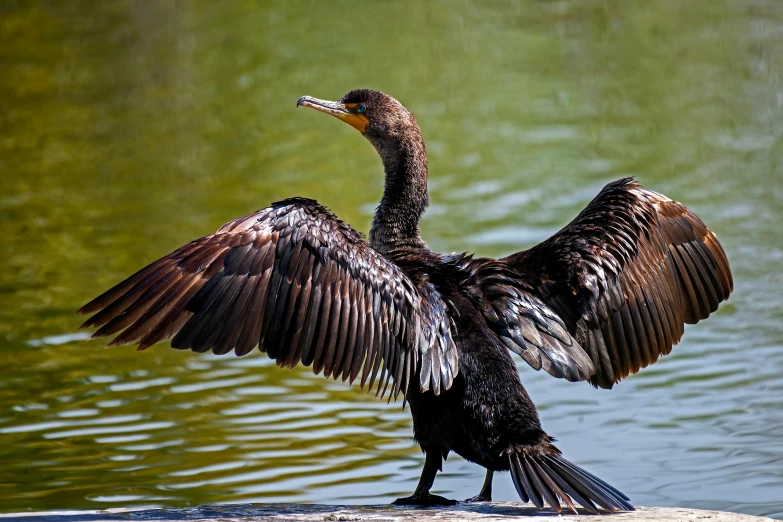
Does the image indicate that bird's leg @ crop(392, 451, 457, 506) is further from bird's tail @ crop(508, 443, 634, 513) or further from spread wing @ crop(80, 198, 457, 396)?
bird's tail @ crop(508, 443, 634, 513)

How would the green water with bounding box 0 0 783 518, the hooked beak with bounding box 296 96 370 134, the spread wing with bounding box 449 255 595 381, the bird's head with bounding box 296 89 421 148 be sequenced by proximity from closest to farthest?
1. the spread wing with bounding box 449 255 595 381
2. the bird's head with bounding box 296 89 421 148
3. the hooked beak with bounding box 296 96 370 134
4. the green water with bounding box 0 0 783 518

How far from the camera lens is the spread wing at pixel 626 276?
19.7 feet

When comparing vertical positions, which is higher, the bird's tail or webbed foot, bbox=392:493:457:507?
the bird's tail

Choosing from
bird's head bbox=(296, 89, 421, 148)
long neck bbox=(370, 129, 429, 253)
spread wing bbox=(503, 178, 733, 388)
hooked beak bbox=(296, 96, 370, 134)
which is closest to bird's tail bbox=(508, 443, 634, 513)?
spread wing bbox=(503, 178, 733, 388)

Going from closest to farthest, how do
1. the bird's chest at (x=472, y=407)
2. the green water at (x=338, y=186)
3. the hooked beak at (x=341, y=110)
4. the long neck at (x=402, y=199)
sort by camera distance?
the bird's chest at (x=472, y=407) < the long neck at (x=402, y=199) < the hooked beak at (x=341, y=110) < the green water at (x=338, y=186)

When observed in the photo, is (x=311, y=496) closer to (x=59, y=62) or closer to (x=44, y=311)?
(x=44, y=311)

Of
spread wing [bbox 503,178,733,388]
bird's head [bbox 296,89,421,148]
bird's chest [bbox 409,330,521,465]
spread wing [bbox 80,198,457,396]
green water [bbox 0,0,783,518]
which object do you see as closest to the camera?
spread wing [bbox 80,198,457,396]

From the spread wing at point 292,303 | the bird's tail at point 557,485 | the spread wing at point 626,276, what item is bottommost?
the bird's tail at point 557,485

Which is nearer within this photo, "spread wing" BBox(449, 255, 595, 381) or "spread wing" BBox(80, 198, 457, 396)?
"spread wing" BBox(80, 198, 457, 396)

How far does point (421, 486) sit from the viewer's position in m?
5.71

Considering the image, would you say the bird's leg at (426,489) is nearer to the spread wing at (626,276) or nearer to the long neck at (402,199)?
the spread wing at (626,276)

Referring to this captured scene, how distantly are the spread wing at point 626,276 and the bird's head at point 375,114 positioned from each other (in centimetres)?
112

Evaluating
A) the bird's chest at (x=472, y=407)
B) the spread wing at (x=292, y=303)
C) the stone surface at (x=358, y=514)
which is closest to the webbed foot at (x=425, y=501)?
the stone surface at (x=358, y=514)

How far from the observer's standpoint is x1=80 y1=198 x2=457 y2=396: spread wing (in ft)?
17.2
